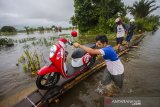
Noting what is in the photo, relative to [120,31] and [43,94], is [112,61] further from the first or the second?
[120,31]

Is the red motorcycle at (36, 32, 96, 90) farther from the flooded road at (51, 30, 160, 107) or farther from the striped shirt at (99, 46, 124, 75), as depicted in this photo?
the striped shirt at (99, 46, 124, 75)

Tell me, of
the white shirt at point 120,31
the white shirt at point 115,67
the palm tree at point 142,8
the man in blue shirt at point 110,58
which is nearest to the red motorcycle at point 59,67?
the man in blue shirt at point 110,58


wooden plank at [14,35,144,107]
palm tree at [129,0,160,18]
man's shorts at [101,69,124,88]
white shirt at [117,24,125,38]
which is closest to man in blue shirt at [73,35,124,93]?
man's shorts at [101,69,124,88]

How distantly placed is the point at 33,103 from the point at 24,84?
2.11 metres

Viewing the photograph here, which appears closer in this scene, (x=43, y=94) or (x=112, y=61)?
(x=112, y=61)

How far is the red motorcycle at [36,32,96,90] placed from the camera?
3.72 metres

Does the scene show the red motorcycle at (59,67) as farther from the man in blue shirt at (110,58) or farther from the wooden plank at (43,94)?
the man in blue shirt at (110,58)

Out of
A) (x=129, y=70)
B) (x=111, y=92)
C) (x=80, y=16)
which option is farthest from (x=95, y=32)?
(x=111, y=92)

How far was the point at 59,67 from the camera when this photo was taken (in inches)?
151

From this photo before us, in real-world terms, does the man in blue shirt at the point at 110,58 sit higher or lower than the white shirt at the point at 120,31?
lower

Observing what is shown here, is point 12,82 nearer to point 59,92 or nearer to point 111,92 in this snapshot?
point 59,92

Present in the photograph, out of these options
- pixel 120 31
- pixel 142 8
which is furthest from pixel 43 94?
pixel 142 8

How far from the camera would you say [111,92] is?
412 centimetres

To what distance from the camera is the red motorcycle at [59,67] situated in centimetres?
372
